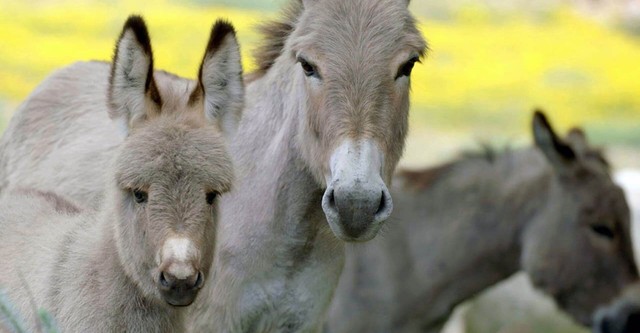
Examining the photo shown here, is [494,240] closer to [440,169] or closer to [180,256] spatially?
[440,169]

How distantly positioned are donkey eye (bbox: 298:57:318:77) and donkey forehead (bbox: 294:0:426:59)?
6cm

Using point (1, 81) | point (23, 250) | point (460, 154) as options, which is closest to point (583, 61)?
point (460, 154)

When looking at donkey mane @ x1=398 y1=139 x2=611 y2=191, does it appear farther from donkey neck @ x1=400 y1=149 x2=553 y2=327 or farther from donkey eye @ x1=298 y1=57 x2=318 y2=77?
donkey eye @ x1=298 y1=57 x2=318 y2=77

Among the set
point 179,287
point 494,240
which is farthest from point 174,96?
point 494,240

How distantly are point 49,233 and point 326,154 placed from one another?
4.15 feet

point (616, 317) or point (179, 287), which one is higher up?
point (179, 287)

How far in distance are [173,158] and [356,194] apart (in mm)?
761

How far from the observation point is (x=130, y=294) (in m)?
5.16

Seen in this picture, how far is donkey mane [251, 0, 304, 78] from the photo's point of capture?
6.10 meters

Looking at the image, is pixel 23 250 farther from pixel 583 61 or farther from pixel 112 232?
pixel 583 61

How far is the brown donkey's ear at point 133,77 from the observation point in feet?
17.0

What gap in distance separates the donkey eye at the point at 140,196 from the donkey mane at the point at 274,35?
1.43 meters

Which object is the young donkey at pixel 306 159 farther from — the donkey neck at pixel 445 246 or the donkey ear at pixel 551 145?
the donkey neck at pixel 445 246

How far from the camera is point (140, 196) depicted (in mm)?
4969
